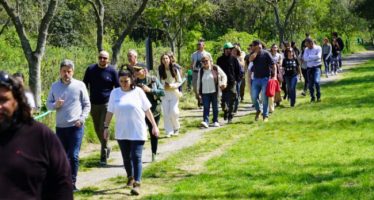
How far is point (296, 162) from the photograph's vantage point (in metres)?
9.90

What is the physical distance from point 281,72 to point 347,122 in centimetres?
477

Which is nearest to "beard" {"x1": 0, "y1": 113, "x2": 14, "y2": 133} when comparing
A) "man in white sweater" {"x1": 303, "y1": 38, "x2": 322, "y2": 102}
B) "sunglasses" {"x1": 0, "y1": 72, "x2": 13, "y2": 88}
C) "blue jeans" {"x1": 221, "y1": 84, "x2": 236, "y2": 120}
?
"sunglasses" {"x1": 0, "y1": 72, "x2": 13, "y2": 88}

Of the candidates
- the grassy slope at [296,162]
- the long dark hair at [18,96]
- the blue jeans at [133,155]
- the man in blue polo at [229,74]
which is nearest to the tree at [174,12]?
the man in blue polo at [229,74]

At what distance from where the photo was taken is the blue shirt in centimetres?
1025

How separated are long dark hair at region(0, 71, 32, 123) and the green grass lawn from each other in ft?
15.4

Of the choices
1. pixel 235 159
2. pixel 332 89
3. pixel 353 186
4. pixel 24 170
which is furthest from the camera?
pixel 332 89

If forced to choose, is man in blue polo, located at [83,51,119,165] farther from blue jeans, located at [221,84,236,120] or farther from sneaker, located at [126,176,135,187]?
blue jeans, located at [221,84,236,120]

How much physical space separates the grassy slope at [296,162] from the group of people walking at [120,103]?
822 millimetres

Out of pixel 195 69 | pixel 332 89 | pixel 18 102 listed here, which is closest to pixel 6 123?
pixel 18 102

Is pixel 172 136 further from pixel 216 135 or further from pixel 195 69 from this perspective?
pixel 195 69

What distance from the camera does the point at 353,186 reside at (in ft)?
26.3

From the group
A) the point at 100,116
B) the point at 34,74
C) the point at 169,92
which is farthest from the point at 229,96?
the point at 100,116

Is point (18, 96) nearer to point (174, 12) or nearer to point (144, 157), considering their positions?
point (144, 157)

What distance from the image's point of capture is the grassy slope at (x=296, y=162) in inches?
319
